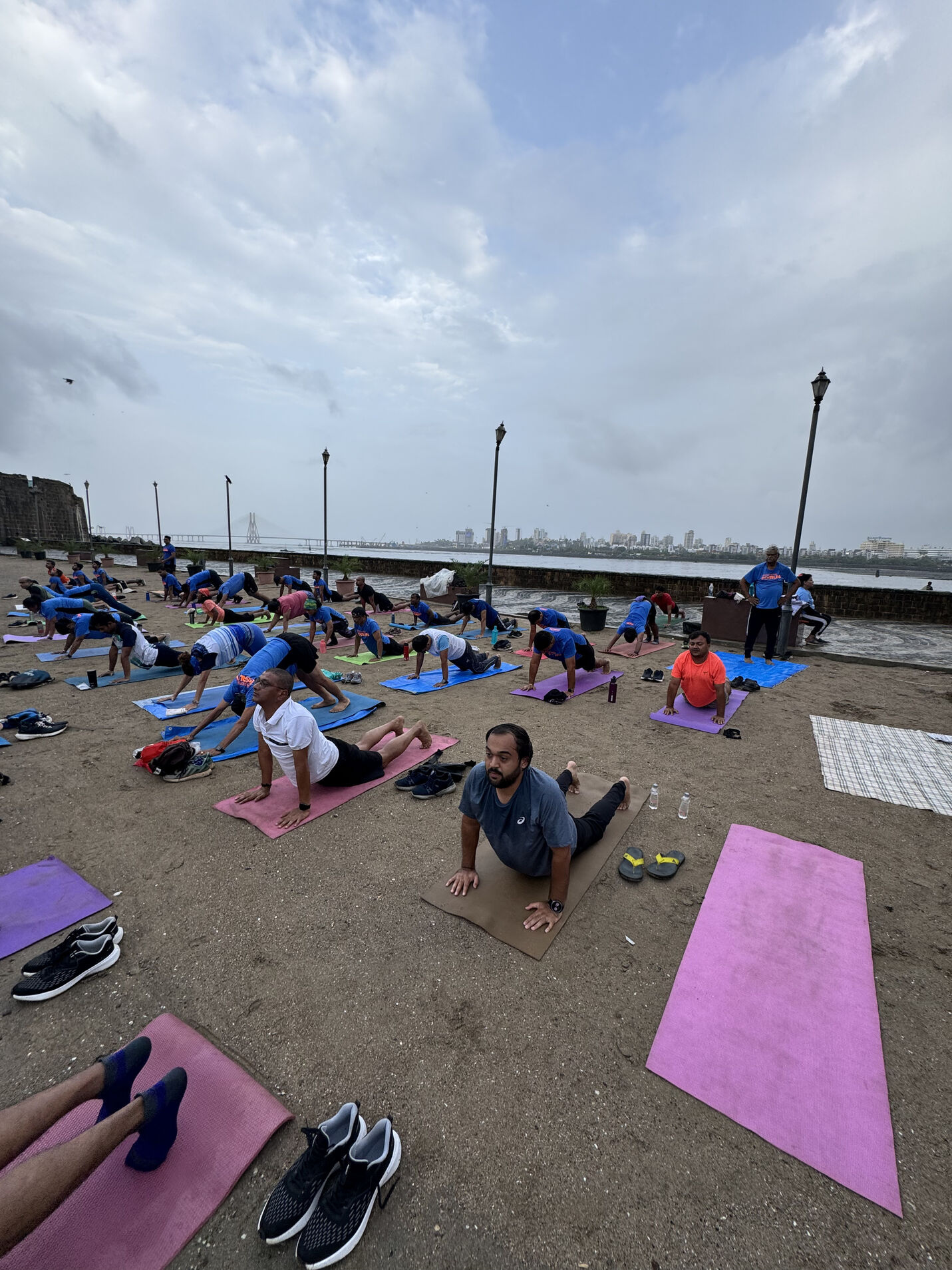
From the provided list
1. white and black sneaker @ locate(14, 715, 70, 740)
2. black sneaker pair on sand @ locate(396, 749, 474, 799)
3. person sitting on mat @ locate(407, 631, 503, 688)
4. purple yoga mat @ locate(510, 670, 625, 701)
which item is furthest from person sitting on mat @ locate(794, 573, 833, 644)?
white and black sneaker @ locate(14, 715, 70, 740)

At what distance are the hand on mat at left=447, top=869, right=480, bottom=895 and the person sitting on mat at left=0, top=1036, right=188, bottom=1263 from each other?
167cm

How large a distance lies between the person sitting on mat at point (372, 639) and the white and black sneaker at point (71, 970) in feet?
23.6

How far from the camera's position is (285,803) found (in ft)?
14.7

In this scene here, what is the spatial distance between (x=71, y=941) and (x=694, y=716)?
6542 millimetres

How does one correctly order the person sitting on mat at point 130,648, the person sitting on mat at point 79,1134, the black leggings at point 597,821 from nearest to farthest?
1. the person sitting on mat at point 79,1134
2. the black leggings at point 597,821
3. the person sitting on mat at point 130,648

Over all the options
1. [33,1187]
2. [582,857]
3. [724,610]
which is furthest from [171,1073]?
[724,610]

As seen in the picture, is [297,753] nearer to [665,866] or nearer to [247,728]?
[247,728]

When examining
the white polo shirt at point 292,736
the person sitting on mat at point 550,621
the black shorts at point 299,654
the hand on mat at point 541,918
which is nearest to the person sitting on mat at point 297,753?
the white polo shirt at point 292,736

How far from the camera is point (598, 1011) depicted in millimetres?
2539

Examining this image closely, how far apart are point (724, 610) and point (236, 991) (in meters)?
11.7

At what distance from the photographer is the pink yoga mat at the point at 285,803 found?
4.20m

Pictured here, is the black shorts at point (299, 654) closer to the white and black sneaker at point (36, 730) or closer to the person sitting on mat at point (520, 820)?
the white and black sneaker at point (36, 730)

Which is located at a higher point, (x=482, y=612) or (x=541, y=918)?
(x=482, y=612)

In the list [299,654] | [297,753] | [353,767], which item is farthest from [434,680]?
[297,753]
